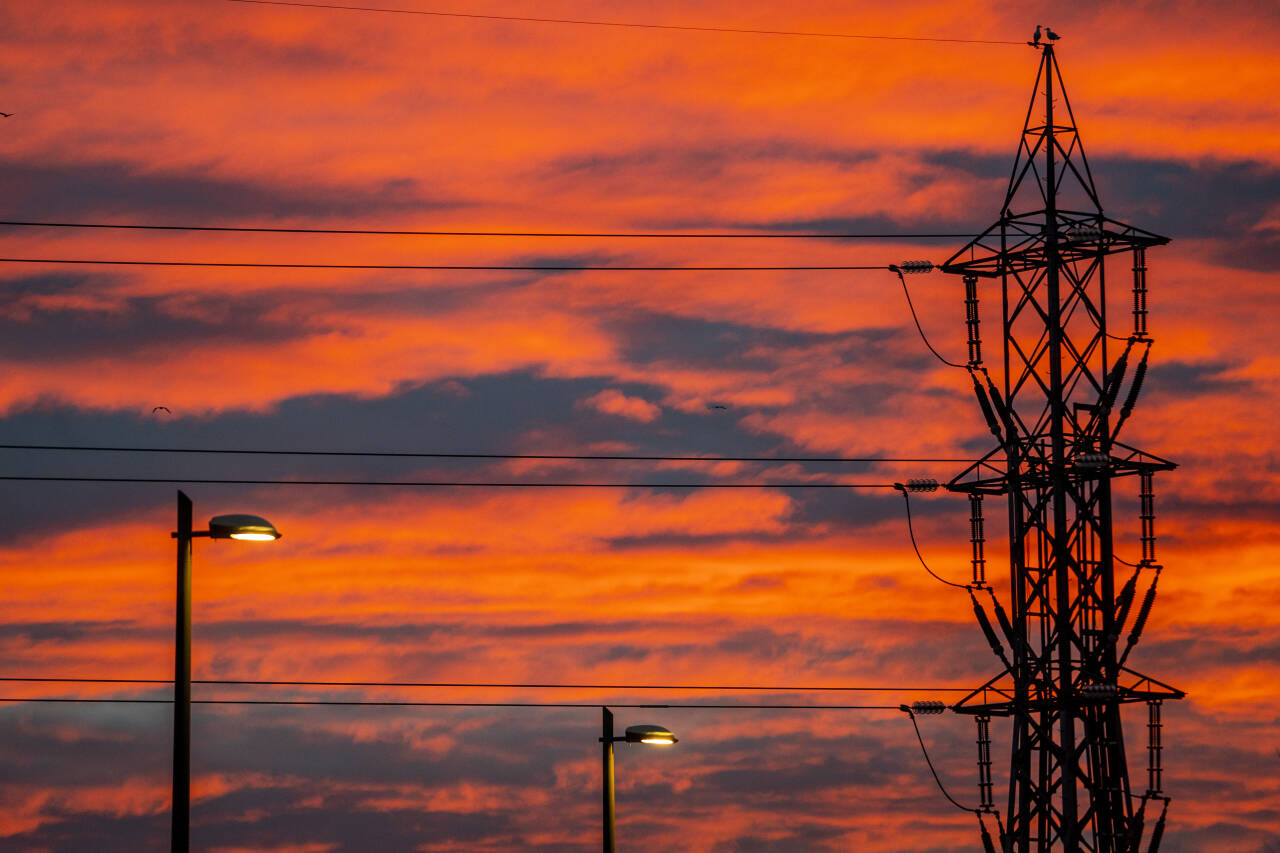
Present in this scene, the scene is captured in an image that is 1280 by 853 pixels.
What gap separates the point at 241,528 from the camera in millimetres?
25906

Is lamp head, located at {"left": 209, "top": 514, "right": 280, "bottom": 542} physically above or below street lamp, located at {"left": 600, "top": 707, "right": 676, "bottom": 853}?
above

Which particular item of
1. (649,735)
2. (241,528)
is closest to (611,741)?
(649,735)

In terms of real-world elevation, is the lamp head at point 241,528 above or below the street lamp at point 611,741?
above

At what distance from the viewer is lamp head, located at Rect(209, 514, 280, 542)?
2591cm

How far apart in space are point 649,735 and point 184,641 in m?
14.1

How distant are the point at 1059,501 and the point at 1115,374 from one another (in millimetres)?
3218

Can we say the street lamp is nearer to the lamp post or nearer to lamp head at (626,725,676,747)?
lamp head at (626,725,676,747)

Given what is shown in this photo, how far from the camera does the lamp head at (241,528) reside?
1020 inches

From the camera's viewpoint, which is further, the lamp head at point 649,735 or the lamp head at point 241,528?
the lamp head at point 649,735

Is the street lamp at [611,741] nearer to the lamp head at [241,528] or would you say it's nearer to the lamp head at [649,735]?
the lamp head at [649,735]

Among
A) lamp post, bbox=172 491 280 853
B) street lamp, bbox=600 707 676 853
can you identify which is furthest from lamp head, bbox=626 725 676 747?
lamp post, bbox=172 491 280 853

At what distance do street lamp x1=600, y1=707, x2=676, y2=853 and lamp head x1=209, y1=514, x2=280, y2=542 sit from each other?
43.3ft

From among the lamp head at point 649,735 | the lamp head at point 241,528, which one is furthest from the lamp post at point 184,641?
the lamp head at point 649,735

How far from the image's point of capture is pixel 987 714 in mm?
43375
